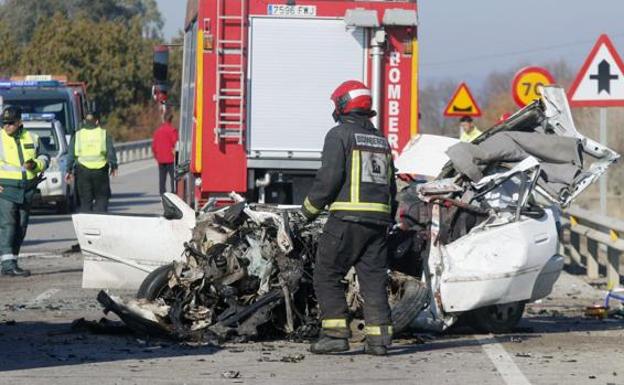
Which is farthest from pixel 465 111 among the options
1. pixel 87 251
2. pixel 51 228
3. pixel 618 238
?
pixel 87 251

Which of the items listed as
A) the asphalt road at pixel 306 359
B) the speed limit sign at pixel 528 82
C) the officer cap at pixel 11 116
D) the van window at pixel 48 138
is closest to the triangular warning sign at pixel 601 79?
the speed limit sign at pixel 528 82

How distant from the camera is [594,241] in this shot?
1641 cm

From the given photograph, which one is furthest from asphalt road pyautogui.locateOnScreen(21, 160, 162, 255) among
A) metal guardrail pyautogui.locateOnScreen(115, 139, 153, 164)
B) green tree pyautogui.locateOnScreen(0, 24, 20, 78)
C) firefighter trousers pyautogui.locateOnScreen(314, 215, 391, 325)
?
green tree pyautogui.locateOnScreen(0, 24, 20, 78)

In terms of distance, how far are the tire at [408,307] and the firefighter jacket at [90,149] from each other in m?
8.91

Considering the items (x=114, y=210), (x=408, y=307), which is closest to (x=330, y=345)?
(x=408, y=307)

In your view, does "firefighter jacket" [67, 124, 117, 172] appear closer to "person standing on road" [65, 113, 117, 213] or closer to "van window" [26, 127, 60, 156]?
"person standing on road" [65, 113, 117, 213]

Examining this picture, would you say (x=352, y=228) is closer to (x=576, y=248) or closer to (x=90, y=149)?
(x=576, y=248)

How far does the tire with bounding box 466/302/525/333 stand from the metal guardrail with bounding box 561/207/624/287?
4.22 meters

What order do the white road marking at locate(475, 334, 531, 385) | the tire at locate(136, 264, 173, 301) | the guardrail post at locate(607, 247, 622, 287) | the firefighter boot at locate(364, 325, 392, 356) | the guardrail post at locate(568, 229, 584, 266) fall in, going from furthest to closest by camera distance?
the guardrail post at locate(568, 229, 584, 266) → the guardrail post at locate(607, 247, 622, 287) → the tire at locate(136, 264, 173, 301) → the firefighter boot at locate(364, 325, 392, 356) → the white road marking at locate(475, 334, 531, 385)

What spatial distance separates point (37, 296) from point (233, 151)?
2.47 meters

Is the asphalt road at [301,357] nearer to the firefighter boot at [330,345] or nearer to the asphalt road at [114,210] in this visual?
the firefighter boot at [330,345]

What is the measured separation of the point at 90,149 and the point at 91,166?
219mm

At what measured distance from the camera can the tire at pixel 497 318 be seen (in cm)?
1096

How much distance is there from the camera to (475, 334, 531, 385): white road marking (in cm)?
877
